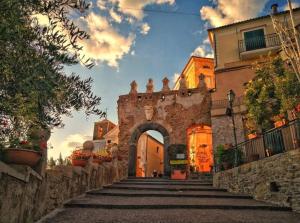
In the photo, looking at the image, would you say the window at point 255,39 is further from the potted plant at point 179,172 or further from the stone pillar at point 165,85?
the potted plant at point 179,172

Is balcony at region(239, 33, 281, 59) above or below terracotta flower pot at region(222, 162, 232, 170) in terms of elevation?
above

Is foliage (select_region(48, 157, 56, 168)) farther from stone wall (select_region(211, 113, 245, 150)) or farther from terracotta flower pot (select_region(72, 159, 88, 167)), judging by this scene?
stone wall (select_region(211, 113, 245, 150))

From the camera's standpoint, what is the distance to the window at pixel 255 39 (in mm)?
17141

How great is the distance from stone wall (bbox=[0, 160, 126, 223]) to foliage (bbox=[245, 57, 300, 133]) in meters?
8.00

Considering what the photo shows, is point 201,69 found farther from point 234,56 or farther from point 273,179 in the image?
point 273,179

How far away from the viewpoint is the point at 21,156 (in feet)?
12.2

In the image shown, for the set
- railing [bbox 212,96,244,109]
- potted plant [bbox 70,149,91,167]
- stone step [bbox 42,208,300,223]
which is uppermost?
Result: railing [bbox 212,96,244,109]

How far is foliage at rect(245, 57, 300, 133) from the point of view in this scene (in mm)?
9898

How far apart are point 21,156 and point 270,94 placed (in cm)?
1075

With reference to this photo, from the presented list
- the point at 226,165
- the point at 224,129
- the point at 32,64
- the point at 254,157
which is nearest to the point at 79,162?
the point at 32,64

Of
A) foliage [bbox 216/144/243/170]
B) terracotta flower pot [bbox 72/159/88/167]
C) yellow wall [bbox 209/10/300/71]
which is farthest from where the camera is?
yellow wall [bbox 209/10/300/71]

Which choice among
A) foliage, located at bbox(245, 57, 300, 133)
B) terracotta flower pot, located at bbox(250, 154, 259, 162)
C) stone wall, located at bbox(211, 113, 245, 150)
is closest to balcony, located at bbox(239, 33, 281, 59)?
stone wall, located at bbox(211, 113, 245, 150)

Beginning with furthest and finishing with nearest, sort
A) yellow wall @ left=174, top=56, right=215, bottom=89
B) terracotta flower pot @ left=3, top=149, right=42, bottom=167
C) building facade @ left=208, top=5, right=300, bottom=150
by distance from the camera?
yellow wall @ left=174, top=56, right=215, bottom=89
building facade @ left=208, top=5, right=300, bottom=150
terracotta flower pot @ left=3, top=149, right=42, bottom=167

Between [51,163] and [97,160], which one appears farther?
[97,160]
